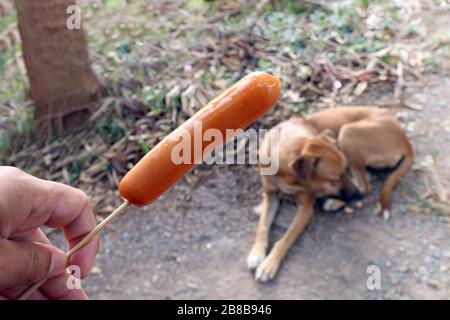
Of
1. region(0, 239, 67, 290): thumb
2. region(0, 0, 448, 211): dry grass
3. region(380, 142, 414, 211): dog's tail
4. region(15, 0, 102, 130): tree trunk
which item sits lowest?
region(380, 142, 414, 211): dog's tail

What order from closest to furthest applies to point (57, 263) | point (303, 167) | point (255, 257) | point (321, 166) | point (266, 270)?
point (57, 263)
point (266, 270)
point (255, 257)
point (303, 167)
point (321, 166)

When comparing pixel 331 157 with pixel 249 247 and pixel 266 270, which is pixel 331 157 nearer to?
pixel 249 247

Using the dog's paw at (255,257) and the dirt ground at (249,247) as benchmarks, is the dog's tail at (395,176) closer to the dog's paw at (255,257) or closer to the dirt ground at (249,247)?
the dirt ground at (249,247)

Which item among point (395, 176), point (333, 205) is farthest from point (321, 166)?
point (395, 176)

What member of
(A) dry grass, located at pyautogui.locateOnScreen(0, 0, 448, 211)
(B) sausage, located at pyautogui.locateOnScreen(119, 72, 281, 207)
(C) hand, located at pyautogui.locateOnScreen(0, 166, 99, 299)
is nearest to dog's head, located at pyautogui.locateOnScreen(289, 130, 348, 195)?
(A) dry grass, located at pyautogui.locateOnScreen(0, 0, 448, 211)

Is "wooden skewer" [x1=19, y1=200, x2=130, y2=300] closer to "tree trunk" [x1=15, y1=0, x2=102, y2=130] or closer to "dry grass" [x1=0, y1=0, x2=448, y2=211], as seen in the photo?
"dry grass" [x1=0, y1=0, x2=448, y2=211]

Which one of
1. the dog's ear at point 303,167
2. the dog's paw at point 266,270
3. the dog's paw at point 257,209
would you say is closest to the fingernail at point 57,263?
the dog's paw at point 266,270

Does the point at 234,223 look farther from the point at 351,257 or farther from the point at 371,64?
the point at 371,64
